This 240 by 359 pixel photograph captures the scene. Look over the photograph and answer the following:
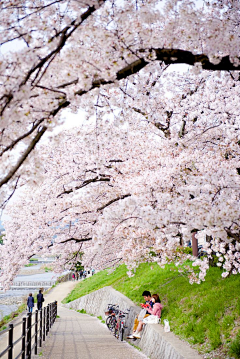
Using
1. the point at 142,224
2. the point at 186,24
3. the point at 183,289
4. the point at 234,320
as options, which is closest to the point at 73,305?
the point at 183,289

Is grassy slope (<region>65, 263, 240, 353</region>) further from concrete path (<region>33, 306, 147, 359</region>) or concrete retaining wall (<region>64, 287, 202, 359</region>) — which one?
concrete path (<region>33, 306, 147, 359</region>)

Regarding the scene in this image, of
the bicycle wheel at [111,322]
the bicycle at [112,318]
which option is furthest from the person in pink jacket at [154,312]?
the bicycle wheel at [111,322]

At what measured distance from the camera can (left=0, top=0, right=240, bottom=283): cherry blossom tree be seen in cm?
366

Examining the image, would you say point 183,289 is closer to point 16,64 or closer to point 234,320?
point 234,320

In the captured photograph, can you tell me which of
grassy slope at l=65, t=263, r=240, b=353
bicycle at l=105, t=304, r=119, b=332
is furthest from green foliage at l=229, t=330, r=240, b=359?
bicycle at l=105, t=304, r=119, b=332

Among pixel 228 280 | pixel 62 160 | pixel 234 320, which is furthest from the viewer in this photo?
pixel 62 160

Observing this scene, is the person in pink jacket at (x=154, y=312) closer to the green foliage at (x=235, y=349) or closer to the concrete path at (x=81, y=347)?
the concrete path at (x=81, y=347)

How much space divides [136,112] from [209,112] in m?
2.07

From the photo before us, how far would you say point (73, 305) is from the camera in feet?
84.5

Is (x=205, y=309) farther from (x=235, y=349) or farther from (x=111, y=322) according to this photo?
(x=111, y=322)

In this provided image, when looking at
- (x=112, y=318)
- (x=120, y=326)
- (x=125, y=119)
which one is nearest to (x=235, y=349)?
(x=125, y=119)

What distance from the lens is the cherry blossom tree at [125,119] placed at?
3656mm

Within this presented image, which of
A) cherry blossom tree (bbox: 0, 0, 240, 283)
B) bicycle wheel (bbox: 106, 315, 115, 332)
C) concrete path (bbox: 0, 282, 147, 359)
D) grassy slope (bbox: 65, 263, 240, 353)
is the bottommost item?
concrete path (bbox: 0, 282, 147, 359)

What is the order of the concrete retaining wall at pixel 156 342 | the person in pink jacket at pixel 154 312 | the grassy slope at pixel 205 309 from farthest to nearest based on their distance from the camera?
the person in pink jacket at pixel 154 312 < the grassy slope at pixel 205 309 < the concrete retaining wall at pixel 156 342
